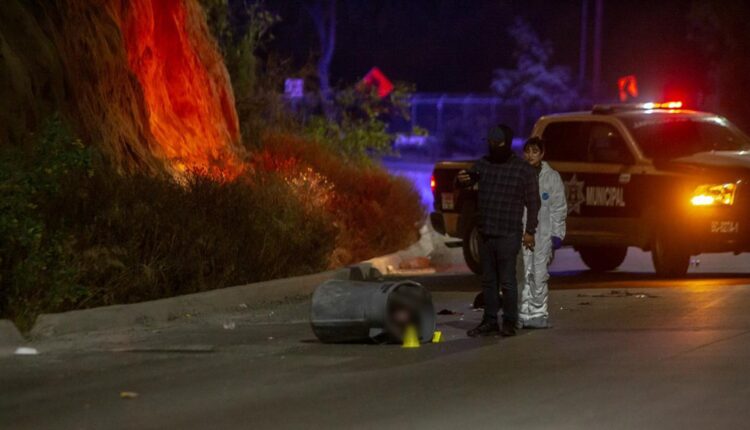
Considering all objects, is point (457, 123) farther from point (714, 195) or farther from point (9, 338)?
point (9, 338)

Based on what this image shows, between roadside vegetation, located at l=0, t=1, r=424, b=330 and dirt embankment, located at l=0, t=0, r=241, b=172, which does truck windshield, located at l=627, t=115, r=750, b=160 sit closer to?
roadside vegetation, located at l=0, t=1, r=424, b=330

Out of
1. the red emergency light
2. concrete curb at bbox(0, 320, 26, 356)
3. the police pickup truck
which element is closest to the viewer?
concrete curb at bbox(0, 320, 26, 356)

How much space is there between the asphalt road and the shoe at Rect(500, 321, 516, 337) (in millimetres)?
185

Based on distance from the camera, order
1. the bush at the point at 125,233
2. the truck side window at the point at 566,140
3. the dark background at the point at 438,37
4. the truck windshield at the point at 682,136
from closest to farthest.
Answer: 1. the bush at the point at 125,233
2. the truck windshield at the point at 682,136
3. the truck side window at the point at 566,140
4. the dark background at the point at 438,37

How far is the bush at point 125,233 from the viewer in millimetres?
13336

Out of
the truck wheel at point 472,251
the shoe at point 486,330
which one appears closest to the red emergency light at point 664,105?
the truck wheel at point 472,251

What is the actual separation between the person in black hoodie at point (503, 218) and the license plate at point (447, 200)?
268 inches

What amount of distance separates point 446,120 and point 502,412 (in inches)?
2387

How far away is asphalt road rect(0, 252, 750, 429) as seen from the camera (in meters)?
9.08

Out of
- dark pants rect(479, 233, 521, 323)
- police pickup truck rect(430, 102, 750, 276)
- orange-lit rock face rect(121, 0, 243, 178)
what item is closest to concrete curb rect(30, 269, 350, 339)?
police pickup truck rect(430, 102, 750, 276)

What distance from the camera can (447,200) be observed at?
792 inches

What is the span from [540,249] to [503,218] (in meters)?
0.67

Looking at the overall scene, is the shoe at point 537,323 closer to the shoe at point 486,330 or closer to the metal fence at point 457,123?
the shoe at point 486,330

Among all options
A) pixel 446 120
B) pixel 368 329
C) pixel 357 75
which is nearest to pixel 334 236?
pixel 368 329
